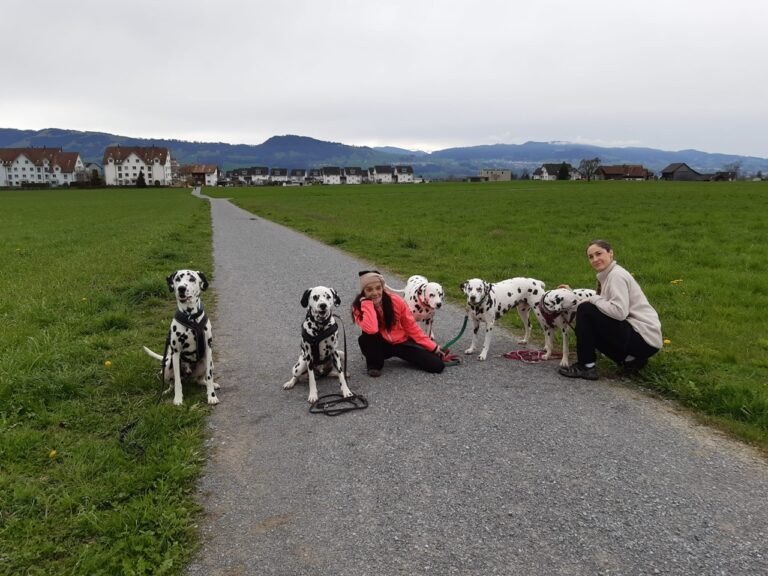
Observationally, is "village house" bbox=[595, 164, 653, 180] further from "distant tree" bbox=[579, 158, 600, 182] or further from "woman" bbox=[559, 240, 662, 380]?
"woman" bbox=[559, 240, 662, 380]

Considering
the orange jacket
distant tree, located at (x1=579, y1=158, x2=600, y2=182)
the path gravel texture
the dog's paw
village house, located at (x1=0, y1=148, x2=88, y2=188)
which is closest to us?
the path gravel texture

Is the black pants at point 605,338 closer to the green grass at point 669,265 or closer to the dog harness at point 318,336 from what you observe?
the green grass at point 669,265

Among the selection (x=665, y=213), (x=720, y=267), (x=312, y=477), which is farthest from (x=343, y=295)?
(x=665, y=213)

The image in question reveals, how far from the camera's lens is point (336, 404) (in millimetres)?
6305

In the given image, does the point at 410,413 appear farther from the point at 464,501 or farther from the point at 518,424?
the point at 464,501

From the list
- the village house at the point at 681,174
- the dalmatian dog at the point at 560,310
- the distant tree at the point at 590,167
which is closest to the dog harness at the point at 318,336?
the dalmatian dog at the point at 560,310

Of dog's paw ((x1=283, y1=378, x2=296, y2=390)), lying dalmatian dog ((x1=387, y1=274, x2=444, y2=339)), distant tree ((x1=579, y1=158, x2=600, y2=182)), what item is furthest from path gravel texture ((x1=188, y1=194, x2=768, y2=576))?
distant tree ((x1=579, y1=158, x2=600, y2=182))

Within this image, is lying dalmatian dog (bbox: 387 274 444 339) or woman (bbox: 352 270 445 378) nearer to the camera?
woman (bbox: 352 270 445 378)

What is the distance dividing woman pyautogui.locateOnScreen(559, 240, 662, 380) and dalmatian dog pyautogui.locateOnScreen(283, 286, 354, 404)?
10.8 feet

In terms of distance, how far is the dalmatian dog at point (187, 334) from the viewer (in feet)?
20.4

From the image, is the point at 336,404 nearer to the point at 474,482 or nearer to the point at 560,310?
the point at 474,482

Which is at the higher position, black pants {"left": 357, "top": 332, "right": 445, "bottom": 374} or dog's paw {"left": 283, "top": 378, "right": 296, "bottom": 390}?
black pants {"left": 357, "top": 332, "right": 445, "bottom": 374}

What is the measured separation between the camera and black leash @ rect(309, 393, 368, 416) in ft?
19.9

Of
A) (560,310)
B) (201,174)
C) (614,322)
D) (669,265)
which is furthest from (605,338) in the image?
(201,174)
